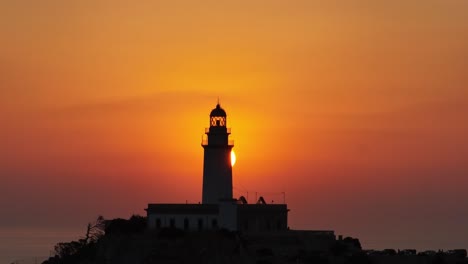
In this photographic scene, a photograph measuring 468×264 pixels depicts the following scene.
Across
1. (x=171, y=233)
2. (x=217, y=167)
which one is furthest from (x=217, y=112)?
(x=171, y=233)

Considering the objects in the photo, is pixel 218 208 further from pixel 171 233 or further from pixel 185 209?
pixel 171 233

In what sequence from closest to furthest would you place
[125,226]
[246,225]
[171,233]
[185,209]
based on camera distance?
[171,233] → [125,226] → [185,209] → [246,225]

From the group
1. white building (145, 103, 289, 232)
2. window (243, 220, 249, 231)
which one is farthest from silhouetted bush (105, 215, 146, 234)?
window (243, 220, 249, 231)

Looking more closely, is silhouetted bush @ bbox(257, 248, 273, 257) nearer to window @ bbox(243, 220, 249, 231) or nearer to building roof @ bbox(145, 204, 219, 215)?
building roof @ bbox(145, 204, 219, 215)

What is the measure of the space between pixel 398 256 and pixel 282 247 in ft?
26.8

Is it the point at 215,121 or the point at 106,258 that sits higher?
the point at 215,121

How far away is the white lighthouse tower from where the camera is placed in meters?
95.4

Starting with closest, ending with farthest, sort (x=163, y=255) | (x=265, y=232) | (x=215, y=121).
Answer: (x=163, y=255) < (x=265, y=232) < (x=215, y=121)

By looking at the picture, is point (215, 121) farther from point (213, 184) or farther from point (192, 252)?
point (192, 252)

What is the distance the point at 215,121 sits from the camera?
9838 centimetres

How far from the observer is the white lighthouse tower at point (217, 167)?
9544 centimetres

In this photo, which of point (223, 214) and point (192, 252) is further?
point (223, 214)

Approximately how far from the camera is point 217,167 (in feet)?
314

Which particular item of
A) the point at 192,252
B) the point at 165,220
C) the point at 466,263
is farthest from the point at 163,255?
the point at 466,263
